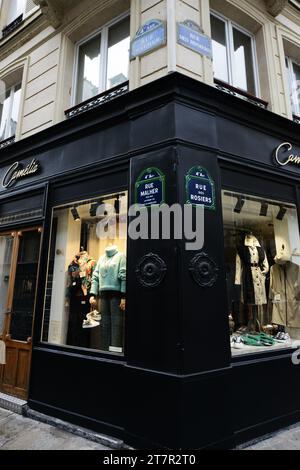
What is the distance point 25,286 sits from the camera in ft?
16.9

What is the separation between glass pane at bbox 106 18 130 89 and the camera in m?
5.12

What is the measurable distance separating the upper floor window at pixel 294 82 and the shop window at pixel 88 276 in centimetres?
427

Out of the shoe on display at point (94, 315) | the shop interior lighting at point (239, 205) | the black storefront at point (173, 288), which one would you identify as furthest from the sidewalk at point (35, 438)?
the shop interior lighting at point (239, 205)

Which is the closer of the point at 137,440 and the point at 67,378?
the point at 137,440

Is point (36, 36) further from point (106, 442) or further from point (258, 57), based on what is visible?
point (106, 442)

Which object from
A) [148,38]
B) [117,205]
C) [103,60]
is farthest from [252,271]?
[103,60]

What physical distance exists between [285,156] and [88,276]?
364 centimetres

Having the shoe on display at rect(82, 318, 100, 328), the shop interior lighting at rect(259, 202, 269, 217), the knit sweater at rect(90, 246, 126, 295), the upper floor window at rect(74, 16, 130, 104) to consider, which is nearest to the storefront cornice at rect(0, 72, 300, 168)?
the upper floor window at rect(74, 16, 130, 104)

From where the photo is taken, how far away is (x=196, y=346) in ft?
10.6

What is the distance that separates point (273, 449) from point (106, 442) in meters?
1.84

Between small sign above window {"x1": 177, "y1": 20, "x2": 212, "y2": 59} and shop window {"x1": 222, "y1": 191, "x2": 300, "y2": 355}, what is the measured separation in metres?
2.07

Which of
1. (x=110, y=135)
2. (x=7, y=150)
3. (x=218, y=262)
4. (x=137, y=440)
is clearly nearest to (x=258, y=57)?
(x=110, y=135)

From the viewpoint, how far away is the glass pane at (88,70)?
216 inches

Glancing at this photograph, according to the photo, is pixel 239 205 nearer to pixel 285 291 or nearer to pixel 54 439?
pixel 285 291
